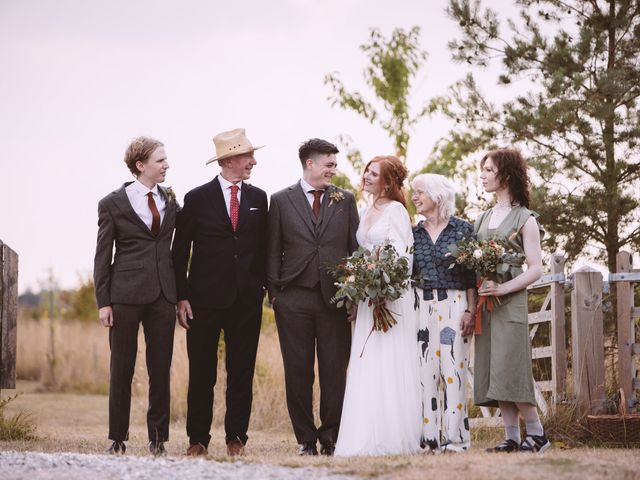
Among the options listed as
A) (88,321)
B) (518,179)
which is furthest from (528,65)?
(88,321)

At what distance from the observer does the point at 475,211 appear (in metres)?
10.7

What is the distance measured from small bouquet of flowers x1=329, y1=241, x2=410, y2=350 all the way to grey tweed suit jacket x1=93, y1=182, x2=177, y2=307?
134cm

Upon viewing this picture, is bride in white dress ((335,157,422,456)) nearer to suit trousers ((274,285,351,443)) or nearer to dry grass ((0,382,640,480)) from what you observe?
suit trousers ((274,285,351,443))

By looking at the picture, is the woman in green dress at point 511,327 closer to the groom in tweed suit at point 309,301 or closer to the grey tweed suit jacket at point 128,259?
the groom in tweed suit at point 309,301

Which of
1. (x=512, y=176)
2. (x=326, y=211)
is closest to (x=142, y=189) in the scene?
(x=326, y=211)

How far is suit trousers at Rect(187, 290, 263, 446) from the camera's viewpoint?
713 centimetres

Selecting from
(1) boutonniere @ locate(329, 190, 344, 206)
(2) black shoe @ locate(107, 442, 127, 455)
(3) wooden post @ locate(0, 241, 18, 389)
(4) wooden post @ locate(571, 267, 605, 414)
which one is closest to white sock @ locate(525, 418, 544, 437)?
(4) wooden post @ locate(571, 267, 605, 414)

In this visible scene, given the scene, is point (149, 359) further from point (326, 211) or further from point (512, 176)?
point (512, 176)

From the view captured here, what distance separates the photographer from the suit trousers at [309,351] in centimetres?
715

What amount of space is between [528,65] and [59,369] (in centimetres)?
1258

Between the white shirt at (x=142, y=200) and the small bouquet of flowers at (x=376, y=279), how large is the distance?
1482mm

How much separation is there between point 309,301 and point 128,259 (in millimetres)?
1424

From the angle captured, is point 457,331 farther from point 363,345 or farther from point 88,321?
point 88,321

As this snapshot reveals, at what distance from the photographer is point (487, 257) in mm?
6582
